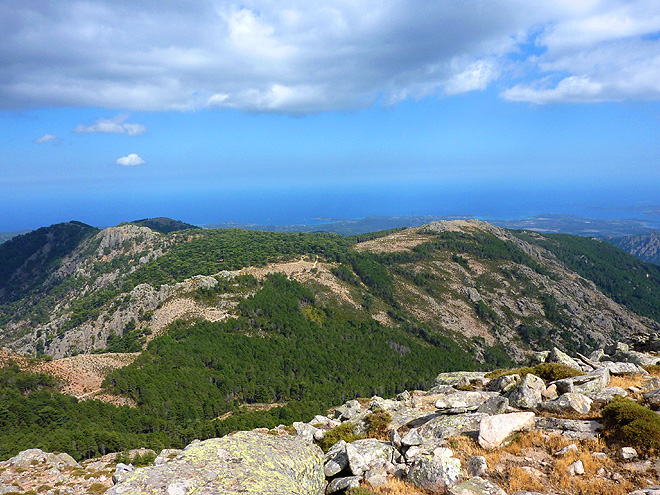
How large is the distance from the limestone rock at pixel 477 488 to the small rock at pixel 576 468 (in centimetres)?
265

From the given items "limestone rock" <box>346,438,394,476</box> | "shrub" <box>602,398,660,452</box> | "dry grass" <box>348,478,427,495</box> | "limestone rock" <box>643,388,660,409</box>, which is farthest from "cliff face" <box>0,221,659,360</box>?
"shrub" <box>602,398,660,452</box>

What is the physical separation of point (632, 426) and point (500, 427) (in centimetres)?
449

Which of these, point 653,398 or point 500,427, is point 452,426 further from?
point 653,398

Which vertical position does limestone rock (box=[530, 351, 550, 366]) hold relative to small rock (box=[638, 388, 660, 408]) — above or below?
below

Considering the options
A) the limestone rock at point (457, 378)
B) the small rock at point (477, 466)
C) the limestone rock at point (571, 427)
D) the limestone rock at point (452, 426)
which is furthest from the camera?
the limestone rock at point (457, 378)

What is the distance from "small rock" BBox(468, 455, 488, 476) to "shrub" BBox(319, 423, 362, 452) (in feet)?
27.3

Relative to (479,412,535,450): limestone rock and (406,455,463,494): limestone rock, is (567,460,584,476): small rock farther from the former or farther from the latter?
(406,455,463,494): limestone rock

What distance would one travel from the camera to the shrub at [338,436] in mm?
19422

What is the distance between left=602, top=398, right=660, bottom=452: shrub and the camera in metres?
11.8

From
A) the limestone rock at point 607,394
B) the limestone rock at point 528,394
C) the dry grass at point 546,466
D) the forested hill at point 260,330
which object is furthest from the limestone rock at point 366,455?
the forested hill at point 260,330

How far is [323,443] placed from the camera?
1975 centimetres

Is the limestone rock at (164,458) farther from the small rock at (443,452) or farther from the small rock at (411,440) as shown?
the small rock at (443,452)

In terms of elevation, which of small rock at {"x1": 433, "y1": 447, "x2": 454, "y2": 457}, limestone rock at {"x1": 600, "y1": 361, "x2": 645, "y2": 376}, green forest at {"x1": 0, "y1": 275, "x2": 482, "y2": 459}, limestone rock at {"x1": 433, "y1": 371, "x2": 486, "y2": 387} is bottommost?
green forest at {"x1": 0, "y1": 275, "x2": 482, "y2": 459}

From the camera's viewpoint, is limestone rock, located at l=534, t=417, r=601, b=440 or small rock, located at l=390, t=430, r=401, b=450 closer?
limestone rock, located at l=534, t=417, r=601, b=440
